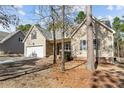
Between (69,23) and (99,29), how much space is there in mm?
5233

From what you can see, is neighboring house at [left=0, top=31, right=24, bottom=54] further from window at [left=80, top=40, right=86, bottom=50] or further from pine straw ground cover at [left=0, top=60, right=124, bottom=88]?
pine straw ground cover at [left=0, top=60, right=124, bottom=88]

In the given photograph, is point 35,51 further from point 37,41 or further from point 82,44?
point 82,44

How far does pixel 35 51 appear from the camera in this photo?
1292 inches

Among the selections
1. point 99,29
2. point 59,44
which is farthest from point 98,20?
point 59,44

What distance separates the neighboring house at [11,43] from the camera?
135 ft

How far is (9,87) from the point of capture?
10.8 metres

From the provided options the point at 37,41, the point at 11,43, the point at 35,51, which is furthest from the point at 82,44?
the point at 11,43

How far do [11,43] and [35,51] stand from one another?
11.3 m

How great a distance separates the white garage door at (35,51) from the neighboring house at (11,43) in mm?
8676

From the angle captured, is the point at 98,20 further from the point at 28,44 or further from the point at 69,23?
the point at 28,44

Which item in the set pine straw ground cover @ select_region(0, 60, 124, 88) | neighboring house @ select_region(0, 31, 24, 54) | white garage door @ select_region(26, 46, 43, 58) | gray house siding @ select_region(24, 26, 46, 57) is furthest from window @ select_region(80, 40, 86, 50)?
neighboring house @ select_region(0, 31, 24, 54)

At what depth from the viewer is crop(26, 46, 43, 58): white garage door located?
31727 millimetres

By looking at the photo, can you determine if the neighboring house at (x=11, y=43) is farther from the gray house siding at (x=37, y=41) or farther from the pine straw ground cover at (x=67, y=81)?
the pine straw ground cover at (x=67, y=81)

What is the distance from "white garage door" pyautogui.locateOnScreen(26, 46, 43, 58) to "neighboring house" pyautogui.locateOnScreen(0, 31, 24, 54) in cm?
868
